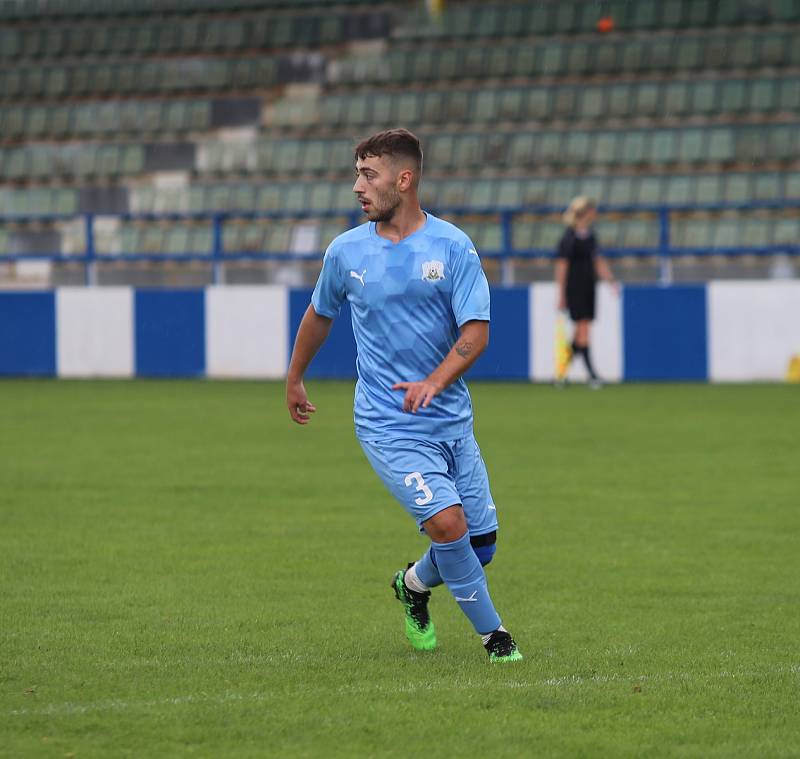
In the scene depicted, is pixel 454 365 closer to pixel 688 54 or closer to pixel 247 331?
pixel 247 331

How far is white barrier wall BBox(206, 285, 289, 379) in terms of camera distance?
2172cm

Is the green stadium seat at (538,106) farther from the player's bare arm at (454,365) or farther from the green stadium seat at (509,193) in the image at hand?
the player's bare arm at (454,365)

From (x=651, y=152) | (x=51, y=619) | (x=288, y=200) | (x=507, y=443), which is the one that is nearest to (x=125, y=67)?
(x=288, y=200)

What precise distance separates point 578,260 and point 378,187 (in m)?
14.0

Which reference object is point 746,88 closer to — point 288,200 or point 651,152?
point 651,152

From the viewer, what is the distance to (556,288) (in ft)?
67.6

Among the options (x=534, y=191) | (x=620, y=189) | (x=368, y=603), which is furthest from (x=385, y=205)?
(x=534, y=191)

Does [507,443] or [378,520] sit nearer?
[378,520]

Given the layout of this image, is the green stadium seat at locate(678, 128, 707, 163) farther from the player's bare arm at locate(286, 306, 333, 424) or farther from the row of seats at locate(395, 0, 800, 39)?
the player's bare arm at locate(286, 306, 333, 424)

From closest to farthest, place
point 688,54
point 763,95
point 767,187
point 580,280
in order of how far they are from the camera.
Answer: point 580,280 → point 767,187 → point 763,95 → point 688,54

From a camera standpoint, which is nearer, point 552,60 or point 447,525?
point 447,525

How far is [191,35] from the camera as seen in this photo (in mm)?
30391

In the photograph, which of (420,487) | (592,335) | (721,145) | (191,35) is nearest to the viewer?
(420,487)

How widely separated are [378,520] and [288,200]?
1730 cm
